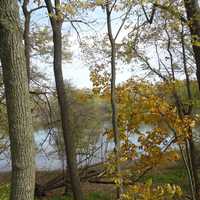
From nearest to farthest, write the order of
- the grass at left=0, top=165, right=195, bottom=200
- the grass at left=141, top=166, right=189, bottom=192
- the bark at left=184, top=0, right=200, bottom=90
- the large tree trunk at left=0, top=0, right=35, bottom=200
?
the large tree trunk at left=0, top=0, right=35, bottom=200 → the bark at left=184, top=0, right=200, bottom=90 → the grass at left=0, top=165, right=195, bottom=200 → the grass at left=141, top=166, right=189, bottom=192

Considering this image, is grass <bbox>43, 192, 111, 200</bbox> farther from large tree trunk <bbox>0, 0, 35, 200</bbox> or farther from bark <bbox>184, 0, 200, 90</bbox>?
large tree trunk <bbox>0, 0, 35, 200</bbox>

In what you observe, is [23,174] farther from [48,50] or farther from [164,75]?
[48,50]

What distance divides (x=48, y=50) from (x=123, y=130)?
8602mm

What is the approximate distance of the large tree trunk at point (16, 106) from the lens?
4.38m

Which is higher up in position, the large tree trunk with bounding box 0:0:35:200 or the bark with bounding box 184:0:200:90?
the bark with bounding box 184:0:200:90

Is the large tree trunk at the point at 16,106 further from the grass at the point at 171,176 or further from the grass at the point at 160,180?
the grass at the point at 171,176

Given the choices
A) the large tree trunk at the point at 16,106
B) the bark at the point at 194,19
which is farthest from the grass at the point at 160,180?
the large tree trunk at the point at 16,106

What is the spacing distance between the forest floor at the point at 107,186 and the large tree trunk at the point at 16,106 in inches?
306

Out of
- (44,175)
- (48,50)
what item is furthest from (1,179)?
(48,50)

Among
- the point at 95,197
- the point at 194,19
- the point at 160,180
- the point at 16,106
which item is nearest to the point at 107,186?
the point at 95,197

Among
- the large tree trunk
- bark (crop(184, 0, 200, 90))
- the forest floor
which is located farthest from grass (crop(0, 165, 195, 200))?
the large tree trunk

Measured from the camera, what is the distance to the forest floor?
13.3 meters

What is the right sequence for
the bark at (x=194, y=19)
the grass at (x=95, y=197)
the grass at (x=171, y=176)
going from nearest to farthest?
the bark at (x=194, y=19) → the grass at (x=95, y=197) → the grass at (x=171, y=176)

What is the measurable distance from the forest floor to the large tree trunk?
25.5 feet
